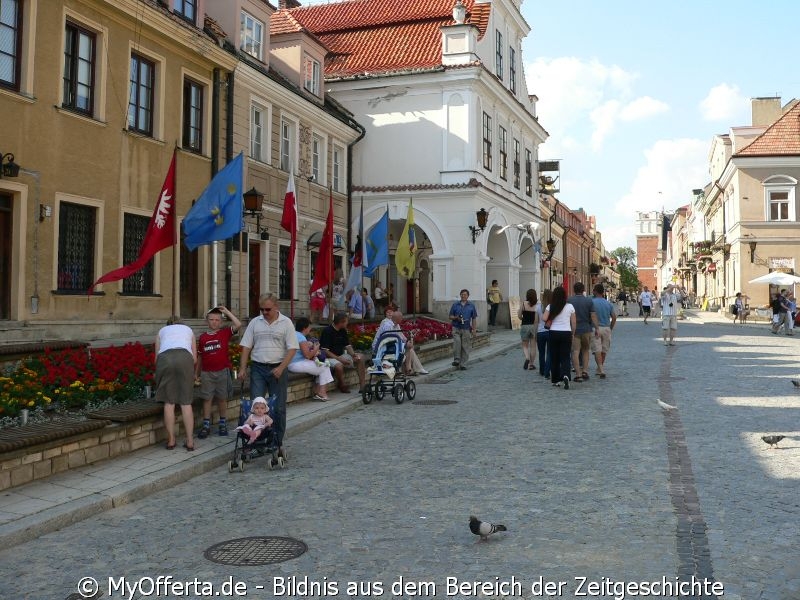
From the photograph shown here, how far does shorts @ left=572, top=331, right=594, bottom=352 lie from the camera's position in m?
14.7

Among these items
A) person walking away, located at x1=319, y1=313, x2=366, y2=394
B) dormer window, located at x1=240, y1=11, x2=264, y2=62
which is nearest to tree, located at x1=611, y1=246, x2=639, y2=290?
dormer window, located at x1=240, y1=11, x2=264, y2=62

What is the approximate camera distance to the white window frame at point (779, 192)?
41.8m

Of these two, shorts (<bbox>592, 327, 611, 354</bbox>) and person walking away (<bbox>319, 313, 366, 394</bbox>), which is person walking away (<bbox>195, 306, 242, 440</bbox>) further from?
shorts (<bbox>592, 327, 611, 354</bbox>)

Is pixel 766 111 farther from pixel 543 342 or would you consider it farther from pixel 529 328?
pixel 543 342

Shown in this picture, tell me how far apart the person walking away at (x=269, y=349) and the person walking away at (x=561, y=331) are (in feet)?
21.3

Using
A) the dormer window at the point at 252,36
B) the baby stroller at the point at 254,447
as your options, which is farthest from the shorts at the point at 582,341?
the dormer window at the point at 252,36

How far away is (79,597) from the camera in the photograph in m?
4.37

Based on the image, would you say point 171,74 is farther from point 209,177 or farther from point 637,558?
point 637,558

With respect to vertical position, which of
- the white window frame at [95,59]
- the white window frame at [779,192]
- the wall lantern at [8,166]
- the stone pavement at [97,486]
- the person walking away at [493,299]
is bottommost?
the stone pavement at [97,486]

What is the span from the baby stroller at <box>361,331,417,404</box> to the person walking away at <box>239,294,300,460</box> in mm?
4103

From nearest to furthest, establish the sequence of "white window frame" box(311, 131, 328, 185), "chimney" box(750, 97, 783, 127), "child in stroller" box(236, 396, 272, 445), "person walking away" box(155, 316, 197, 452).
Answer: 1. "child in stroller" box(236, 396, 272, 445)
2. "person walking away" box(155, 316, 197, 452)
3. "white window frame" box(311, 131, 328, 185)
4. "chimney" box(750, 97, 783, 127)

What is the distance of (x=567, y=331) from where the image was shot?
13.7 meters

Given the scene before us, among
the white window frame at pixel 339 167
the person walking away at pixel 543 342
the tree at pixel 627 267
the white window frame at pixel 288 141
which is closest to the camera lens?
the person walking away at pixel 543 342

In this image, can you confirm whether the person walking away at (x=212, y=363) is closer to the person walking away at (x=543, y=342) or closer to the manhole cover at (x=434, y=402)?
the manhole cover at (x=434, y=402)
